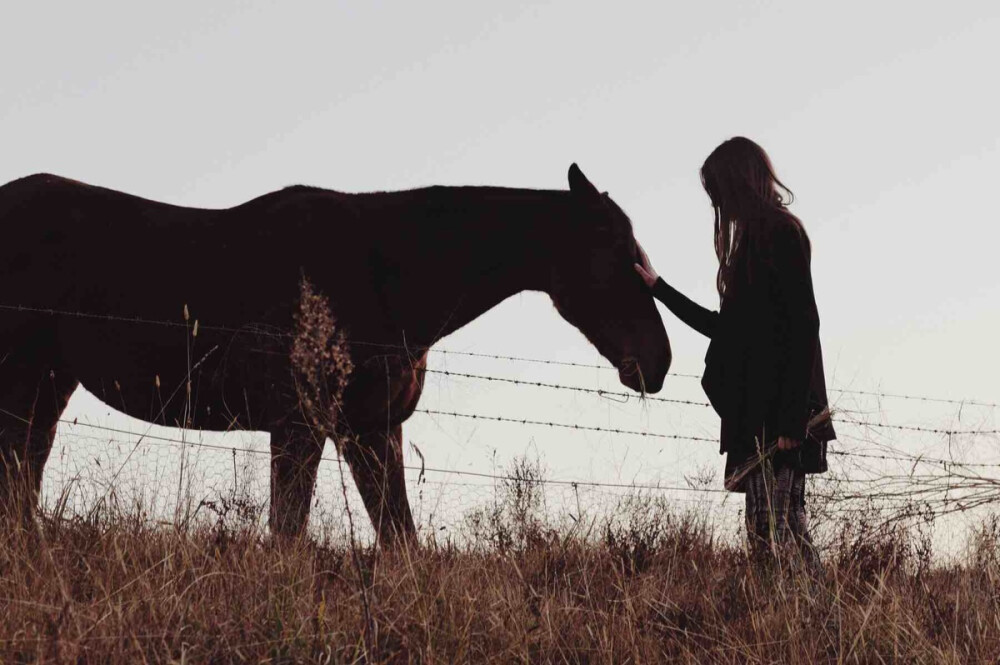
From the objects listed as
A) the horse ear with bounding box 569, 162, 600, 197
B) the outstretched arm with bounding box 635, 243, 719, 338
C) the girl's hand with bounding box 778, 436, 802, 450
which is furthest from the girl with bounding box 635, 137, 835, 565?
the horse ear with bounding box 569, 162, 600, 197

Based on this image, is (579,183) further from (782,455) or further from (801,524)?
(801,524)

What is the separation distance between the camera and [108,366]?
245 inches

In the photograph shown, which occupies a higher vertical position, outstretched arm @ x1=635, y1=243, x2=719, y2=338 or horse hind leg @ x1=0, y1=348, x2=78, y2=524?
outstretched arm @ x1=635, y1=243, x2=719, y2=338

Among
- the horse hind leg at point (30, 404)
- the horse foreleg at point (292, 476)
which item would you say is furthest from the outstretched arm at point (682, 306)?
the horse hind leg at point (30, 404)

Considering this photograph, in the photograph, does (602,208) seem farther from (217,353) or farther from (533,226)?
(217,353)

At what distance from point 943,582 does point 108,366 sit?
4.50 meters

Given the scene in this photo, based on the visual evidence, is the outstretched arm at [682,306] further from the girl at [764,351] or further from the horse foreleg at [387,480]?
the horse foreleg at [387,480]

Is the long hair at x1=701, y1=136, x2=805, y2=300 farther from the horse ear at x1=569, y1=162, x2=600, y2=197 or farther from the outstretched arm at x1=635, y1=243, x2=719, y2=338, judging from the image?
the horse ear at x1=569, y1=162, x2=600, y2=197

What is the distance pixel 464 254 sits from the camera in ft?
19.3

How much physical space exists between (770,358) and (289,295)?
2.56 metres

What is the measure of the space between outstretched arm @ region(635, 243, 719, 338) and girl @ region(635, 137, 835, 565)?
12 centimetres

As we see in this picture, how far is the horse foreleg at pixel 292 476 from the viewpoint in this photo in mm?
5137

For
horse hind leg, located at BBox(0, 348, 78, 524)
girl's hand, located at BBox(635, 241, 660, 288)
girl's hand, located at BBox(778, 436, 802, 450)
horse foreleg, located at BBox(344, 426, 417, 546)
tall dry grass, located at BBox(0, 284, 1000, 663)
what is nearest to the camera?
tall dry grass, located at BBox(0, 284, 1000, 663)

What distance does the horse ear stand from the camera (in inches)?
229
